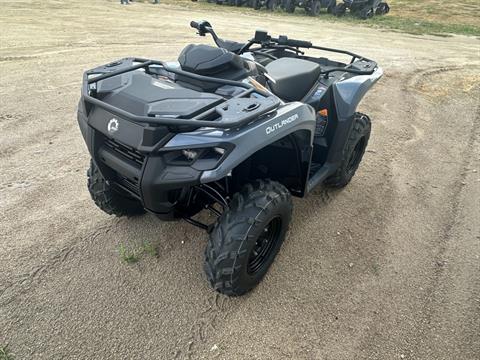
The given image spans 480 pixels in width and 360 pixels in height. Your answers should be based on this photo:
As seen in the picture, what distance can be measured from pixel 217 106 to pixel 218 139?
0.73ft

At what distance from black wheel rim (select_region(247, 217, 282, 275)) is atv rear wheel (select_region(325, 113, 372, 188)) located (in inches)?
39.7

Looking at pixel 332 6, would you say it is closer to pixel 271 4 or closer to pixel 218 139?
pixel 271 4

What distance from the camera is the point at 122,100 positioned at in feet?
6.50

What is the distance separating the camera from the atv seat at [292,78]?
2636mm

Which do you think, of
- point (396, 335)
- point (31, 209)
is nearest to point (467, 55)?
point (396, 335)

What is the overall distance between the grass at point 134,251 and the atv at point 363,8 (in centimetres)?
1654

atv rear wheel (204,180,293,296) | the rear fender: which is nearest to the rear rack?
atv rear wheel (204,180,293,296)

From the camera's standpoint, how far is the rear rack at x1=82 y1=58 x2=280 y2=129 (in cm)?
173

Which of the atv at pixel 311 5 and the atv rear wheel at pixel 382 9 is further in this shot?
the atv rear wheel at pixel 382 9

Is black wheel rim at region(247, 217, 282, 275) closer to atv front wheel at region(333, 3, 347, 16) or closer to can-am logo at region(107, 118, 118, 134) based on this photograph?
can-am logo at region(107, 118, 118, 134)

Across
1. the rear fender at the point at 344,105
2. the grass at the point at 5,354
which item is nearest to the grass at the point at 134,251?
the grass at the point at 5,354

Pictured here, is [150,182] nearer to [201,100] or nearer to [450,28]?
[201,100]

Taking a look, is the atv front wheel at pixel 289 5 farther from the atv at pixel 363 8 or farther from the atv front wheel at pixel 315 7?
the atv at pixel 363 8

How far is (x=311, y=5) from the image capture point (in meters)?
17.1
